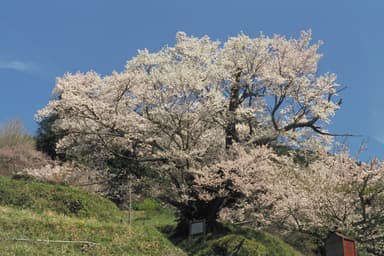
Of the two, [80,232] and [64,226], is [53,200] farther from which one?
[80,232]

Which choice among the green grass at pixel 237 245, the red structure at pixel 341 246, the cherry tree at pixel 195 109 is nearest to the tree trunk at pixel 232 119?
the cherry tree at pixel 195 109

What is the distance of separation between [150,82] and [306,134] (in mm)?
7480

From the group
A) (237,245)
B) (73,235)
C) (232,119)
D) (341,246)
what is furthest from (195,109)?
(341,246)

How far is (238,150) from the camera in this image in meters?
18.4

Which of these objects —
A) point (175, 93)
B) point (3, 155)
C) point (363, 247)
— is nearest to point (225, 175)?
point (175, 93)

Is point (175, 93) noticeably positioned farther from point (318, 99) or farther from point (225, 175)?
point (318, 99)

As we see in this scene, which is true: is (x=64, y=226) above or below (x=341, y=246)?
above

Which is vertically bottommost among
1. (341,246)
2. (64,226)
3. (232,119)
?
(341,246)

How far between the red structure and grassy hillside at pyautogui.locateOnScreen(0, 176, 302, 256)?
6.41 metres

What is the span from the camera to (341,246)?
525 centimetres

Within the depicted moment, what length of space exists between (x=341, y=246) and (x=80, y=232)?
824 cm

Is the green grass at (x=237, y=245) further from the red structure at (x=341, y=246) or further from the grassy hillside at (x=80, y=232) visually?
the red structure at (x=341, y=246)

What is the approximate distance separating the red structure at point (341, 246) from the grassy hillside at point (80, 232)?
6409 mm

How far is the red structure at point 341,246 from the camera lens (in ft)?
17.1
